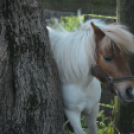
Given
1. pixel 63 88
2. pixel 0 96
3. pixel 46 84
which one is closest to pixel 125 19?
pixel 63 88

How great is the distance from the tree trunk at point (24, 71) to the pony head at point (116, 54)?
506mm

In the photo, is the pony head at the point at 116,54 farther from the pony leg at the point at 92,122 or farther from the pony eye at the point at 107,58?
the pony leg at the point at 92,122

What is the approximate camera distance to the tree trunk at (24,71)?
1.86 m

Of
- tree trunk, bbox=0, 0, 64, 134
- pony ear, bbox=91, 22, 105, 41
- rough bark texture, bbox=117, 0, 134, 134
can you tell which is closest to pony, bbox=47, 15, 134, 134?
pony ear, bbox=91, 22, 105, 41

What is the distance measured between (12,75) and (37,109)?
38 centimetres

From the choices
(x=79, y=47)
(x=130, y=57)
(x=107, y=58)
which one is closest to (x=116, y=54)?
(x=107, y=58)

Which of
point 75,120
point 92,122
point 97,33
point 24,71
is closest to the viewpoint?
point 24,71

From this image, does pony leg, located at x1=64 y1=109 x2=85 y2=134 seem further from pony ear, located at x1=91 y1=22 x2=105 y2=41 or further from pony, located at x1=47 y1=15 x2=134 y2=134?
pony ear, located at x1=91 y1=22 x2=105 y2=41

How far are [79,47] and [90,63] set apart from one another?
7.5 inches

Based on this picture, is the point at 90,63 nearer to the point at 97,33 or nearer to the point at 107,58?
the point at 107,58

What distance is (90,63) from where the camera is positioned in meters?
2.09

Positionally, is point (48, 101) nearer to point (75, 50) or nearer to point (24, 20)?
point (75, 50)

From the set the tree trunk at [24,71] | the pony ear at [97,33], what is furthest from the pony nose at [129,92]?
the tree trunk at [24,71]

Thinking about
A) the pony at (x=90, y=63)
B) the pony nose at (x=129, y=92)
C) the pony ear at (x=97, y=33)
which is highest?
the pony ear at (x=97, y=33)
